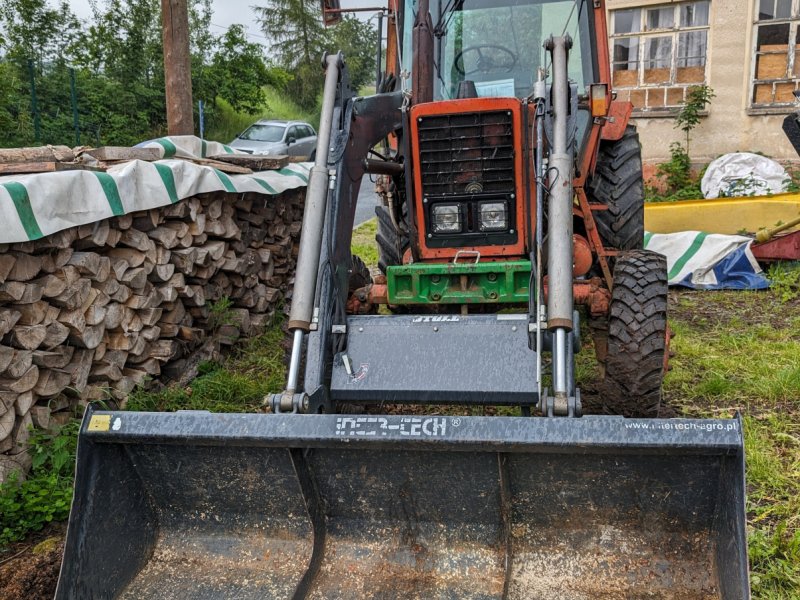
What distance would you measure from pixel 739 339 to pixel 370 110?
3411mm

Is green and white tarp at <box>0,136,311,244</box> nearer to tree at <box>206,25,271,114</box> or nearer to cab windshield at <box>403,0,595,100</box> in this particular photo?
cab windshield at <box>403,0,595,100</box>

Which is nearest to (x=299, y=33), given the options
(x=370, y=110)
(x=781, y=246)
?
(x=781, y=246)

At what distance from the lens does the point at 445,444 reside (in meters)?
2.57

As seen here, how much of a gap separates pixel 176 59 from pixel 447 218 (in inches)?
213

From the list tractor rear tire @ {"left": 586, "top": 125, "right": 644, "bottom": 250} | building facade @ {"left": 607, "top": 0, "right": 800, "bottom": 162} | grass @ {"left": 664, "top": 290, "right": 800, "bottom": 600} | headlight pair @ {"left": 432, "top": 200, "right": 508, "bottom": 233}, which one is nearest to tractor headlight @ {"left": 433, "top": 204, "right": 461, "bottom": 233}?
headlight pair @ {"left": 432, "top": 200, "right": 508, "bottom": 233}

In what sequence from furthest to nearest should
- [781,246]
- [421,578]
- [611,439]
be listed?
[781,246] < [421,578] < [611,439]

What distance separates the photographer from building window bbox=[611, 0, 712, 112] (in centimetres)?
1221

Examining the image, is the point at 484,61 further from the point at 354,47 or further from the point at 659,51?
the point at 354,47

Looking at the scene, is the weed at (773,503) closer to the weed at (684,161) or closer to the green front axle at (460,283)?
the green front axle at (460,283)

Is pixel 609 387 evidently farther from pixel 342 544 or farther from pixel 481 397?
pixel 342 544

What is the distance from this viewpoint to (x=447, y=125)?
3766 millimetres

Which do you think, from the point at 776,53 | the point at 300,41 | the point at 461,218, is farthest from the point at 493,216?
the point at 300,41

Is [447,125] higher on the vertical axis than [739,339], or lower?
higher

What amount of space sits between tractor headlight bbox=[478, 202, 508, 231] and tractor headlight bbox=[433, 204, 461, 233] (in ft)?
0.37
